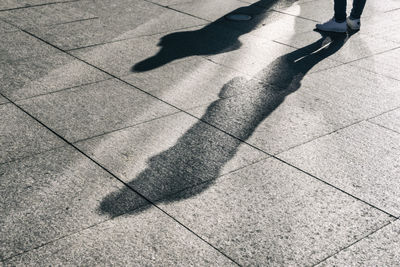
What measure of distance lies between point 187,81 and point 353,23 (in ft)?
11.5

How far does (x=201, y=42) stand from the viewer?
328 inches

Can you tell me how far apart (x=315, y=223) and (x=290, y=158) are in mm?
1022

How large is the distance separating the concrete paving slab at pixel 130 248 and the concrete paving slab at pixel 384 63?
438 centimetres

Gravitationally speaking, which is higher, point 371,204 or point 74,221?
point 74,221

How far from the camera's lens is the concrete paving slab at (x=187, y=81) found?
21.3 feet

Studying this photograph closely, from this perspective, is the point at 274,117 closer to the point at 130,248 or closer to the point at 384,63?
the point at 384,63

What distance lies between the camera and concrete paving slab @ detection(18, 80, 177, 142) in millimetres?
5703

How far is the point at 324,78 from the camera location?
7.25 metres

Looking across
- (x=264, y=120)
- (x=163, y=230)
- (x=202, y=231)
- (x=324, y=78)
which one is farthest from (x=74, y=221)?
(x=324, y=78)

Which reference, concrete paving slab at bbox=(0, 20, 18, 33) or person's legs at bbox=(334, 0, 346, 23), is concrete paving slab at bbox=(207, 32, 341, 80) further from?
concrete paving slab at bbox=(0, 20, 18, 33)

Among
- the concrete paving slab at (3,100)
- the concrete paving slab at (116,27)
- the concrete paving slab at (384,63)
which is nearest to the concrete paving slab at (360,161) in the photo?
the concrete paving slab at (384,63)

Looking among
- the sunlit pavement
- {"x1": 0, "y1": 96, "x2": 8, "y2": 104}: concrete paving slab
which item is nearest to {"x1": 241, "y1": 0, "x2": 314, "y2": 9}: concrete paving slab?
the sunlit pavement

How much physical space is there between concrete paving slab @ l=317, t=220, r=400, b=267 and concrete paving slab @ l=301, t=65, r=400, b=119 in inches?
86.1

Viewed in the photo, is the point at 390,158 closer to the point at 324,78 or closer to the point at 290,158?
the point at 290,158
